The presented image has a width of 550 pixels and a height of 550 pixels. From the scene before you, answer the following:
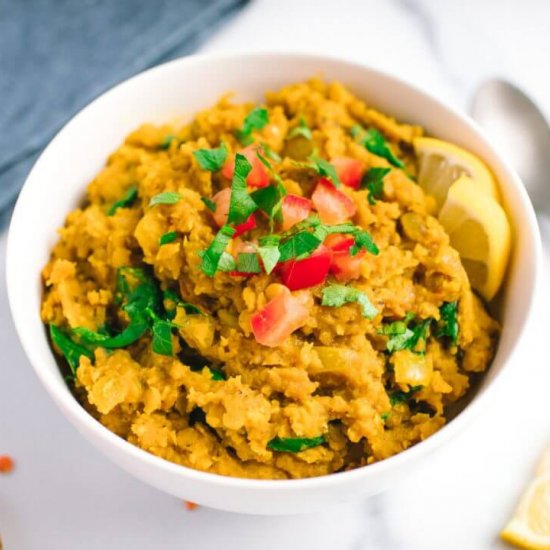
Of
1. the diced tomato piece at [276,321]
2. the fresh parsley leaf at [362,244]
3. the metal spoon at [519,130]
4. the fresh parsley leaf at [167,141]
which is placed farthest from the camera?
the metal spoon at [519,130]


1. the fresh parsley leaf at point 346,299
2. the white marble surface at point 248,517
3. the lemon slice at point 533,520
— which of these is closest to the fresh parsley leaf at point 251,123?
the fresh parsley leaf at point 346,299

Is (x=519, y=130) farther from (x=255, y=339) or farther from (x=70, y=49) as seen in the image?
(x=70, y=49)

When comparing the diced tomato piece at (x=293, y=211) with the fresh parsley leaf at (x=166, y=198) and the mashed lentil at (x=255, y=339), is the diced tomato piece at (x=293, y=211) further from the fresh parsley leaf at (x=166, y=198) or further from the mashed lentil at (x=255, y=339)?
the fresh parsley leaf at (x=166, y=198)

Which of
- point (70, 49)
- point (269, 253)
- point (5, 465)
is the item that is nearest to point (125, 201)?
point (269, 253)

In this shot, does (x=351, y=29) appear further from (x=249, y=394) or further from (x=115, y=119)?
(x=249, y=394)

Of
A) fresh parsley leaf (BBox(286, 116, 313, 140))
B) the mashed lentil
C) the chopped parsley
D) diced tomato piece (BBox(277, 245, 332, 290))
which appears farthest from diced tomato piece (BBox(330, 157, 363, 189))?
the chopped parsley

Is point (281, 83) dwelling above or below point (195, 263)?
above

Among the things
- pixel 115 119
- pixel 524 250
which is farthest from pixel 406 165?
pixel 115 119
